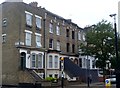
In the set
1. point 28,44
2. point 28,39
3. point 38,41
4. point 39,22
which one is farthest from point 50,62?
point 39,22

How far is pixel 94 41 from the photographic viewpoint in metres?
45.3

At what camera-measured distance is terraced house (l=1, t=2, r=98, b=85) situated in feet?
131

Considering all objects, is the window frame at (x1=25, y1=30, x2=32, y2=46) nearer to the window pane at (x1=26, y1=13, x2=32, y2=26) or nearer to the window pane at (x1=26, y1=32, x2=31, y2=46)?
the window pane at (x1=26, y1=32, x2=31, y2=46)

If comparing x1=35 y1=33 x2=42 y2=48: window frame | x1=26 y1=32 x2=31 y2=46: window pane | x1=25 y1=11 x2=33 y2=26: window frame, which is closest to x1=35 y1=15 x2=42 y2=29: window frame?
x1=35 y1=33 x2=42 y2=48: window frame

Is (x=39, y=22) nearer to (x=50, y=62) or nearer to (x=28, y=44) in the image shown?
(x=28, y=44)

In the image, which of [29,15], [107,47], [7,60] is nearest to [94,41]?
[107,47]

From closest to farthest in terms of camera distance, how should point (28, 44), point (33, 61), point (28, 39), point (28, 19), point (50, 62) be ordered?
1. point (28, 44)
2. point (28, 39)
3. point (33, 61)
4. point (28, 19)
5. point (50, 62)

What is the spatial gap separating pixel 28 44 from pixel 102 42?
11626 millimetres

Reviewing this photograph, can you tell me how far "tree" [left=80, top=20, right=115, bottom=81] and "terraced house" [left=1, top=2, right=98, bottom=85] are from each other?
5.98 meters

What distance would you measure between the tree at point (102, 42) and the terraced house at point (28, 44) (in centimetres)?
598

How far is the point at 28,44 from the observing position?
137ft

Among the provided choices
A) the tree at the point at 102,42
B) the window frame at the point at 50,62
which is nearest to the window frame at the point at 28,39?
the window frame at the point at 50,62

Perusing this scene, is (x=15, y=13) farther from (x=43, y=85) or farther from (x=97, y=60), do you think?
(x=97, y=60)

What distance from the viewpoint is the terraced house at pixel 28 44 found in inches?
1569
